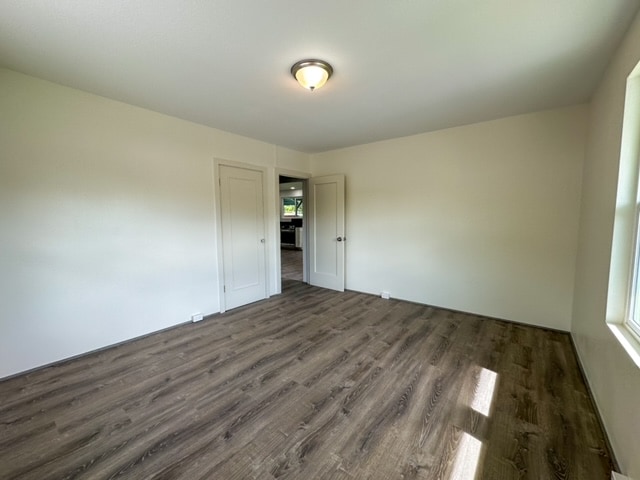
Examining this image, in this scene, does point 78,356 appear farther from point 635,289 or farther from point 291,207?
point 291,207

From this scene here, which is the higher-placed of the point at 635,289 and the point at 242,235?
the point at 242,235

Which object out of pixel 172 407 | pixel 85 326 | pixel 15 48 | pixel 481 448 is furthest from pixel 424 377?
pixel 15 48

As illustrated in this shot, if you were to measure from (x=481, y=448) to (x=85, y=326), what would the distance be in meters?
3.47

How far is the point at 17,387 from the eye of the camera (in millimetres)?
2123

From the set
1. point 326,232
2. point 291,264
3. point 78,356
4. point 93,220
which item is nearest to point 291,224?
point 291,264

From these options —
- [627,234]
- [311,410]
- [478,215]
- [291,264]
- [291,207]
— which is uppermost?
[291,207]

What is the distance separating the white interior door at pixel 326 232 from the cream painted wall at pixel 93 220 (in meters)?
1.97

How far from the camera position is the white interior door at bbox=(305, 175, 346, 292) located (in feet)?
15.4

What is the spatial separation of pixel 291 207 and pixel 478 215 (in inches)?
331

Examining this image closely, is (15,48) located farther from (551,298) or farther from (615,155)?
(551,298)

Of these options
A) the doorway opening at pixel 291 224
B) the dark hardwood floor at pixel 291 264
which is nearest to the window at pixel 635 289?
the dark hardwood floor at pixel 291 264

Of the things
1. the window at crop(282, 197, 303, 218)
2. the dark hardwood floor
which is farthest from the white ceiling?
the window at crop(282, 197, 303, 218)

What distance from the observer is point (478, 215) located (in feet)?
11.3

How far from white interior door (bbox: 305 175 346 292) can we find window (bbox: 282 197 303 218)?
5.80 meters
